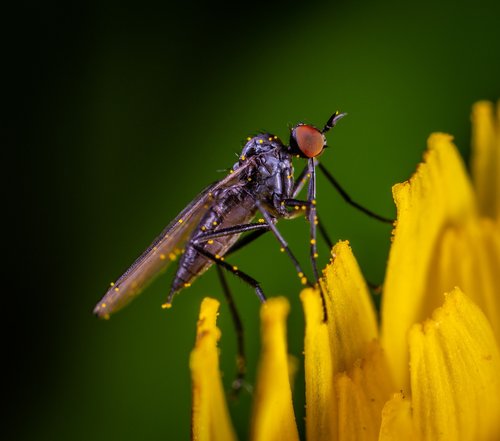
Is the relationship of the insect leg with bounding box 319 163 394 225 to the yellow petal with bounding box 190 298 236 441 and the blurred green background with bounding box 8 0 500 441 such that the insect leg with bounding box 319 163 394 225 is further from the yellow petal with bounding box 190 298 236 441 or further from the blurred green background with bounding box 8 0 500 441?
the yellow petal with bounding box 190 298 236 441

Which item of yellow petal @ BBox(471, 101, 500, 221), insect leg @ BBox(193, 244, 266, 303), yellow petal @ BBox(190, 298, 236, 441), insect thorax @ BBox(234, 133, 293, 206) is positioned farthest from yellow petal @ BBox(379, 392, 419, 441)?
insect thorax @ BBox(234, 133, 293, 206)

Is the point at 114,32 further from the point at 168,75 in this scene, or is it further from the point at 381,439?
the point at 381,439

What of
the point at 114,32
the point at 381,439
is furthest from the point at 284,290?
the point at 114,32

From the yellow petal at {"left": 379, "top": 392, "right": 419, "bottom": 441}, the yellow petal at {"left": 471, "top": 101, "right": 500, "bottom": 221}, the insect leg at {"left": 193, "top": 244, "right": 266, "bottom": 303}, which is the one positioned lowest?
the yellow petal at {"left": 379, "top": 392, "right": 419, "bottom": 441}

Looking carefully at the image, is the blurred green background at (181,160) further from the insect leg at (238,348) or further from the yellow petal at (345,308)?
the yellow petal at (345,308)

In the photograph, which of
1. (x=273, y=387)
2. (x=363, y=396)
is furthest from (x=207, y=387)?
(x=363, y=396)
